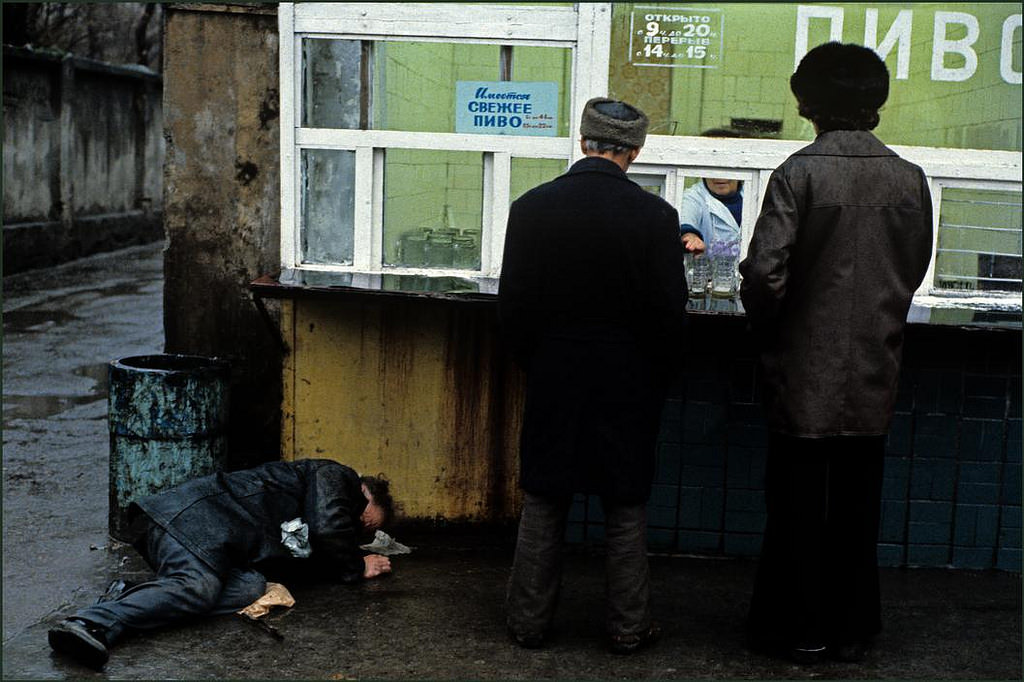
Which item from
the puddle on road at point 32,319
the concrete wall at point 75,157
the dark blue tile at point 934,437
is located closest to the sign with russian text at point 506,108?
the dark blue tile at point 934,437

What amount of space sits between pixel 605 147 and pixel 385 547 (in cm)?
213

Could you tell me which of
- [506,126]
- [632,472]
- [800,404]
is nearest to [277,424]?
[506,126]

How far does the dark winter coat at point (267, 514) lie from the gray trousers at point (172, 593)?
0.04 m

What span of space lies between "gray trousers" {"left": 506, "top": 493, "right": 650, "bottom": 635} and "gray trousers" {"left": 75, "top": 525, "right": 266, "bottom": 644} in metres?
1.08

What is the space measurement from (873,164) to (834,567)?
140 cm

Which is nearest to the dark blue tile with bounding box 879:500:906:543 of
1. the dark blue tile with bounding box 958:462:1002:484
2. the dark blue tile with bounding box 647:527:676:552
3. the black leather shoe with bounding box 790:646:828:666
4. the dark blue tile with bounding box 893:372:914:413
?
the dark blue tile with bounding box 958:462:1002:484

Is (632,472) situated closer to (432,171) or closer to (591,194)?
(591,194)

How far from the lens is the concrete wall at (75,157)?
47.3 feet

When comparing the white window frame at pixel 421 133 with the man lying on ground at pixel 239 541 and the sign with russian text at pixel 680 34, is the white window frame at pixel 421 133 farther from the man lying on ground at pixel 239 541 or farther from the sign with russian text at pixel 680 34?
the man lying on ground at pixel 239 541

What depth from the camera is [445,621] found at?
4.58 m

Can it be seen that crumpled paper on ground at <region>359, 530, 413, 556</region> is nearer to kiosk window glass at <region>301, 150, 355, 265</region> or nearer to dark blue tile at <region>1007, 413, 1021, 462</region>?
kiosk window glass at <region>301, 150, 355, 265</region>

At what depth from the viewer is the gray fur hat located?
4.14m

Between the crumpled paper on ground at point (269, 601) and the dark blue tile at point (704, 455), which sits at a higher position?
the dark blue tile at point (704, 455)

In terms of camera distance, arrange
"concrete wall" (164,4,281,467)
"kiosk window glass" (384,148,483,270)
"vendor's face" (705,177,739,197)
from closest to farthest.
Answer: "vendor's face" (705,177,739,197), "kiosk window glass" (384,148,483,270), "concrete wall" (164,4,281,467)
